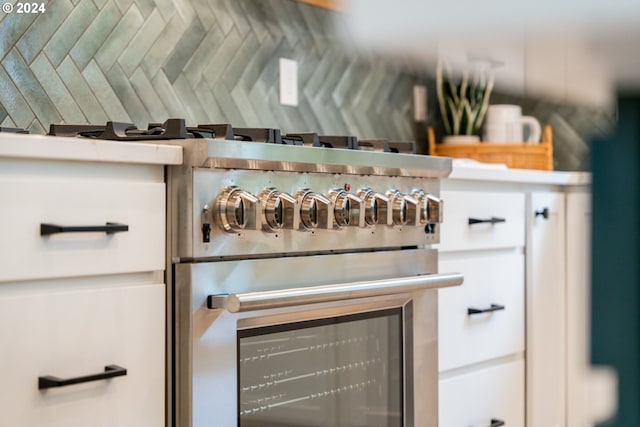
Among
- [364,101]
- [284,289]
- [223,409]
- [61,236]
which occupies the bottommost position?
[223,409]

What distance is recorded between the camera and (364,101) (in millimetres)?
2604

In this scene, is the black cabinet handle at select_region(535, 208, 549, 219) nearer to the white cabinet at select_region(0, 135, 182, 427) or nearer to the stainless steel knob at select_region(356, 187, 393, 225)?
the stainless steel knob at select_region(356, 187, 393, 225)

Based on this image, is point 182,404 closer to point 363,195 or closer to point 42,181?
point 42,181

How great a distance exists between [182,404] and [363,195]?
56cm

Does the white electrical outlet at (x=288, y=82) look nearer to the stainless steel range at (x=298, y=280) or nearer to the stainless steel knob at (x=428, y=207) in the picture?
the stainless steel range at (x=298, y=280)

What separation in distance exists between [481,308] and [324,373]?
69cm

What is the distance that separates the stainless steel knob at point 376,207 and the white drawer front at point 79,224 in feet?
1.53

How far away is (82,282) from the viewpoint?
47.7 inches

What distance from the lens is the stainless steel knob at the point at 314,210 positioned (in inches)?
57.7

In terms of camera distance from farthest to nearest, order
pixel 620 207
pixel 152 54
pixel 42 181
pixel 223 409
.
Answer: pixel 152 54 → pixel 223 409 → pixel 42 181 → pixel 620 207

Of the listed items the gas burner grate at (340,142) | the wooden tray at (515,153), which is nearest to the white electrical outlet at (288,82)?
the gas burner grate at (340,142)

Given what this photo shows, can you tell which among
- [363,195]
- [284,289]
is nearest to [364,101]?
[363,195]

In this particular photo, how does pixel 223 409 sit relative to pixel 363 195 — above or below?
below

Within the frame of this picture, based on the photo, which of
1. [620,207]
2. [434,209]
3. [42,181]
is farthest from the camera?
[434,209]
